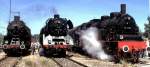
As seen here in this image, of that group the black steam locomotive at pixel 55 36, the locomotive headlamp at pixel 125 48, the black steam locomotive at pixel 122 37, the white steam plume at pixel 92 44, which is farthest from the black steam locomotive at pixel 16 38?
the locomotive headlamp at pixel 125 48

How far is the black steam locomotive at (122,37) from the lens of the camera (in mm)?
25656

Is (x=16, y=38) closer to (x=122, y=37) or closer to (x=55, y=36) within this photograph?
(x=55, y=36)

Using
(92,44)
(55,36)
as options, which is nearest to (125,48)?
(92,44)

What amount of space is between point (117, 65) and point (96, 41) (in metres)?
7.09

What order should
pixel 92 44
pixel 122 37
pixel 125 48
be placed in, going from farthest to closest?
pixel 92 44 → pixel 122 37 → pixel 125 48

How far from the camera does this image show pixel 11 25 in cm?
3531

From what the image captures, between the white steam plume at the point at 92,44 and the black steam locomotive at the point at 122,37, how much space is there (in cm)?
157

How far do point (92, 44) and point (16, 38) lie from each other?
785cm

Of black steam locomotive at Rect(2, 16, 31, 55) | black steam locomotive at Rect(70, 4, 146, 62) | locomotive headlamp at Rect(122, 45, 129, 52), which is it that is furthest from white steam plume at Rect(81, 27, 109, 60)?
black steam locomotive at Rect(2, 16, 31, 55)

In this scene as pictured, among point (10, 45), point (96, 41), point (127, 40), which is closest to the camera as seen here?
point (127, 40)

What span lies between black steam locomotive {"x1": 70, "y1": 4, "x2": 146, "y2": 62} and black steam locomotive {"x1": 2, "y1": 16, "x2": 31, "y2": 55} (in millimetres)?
9578

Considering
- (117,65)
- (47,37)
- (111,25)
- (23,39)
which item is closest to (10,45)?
(23,39)

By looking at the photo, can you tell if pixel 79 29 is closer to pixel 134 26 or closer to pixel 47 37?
pixel 47 37

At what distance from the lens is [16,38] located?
116 feet
